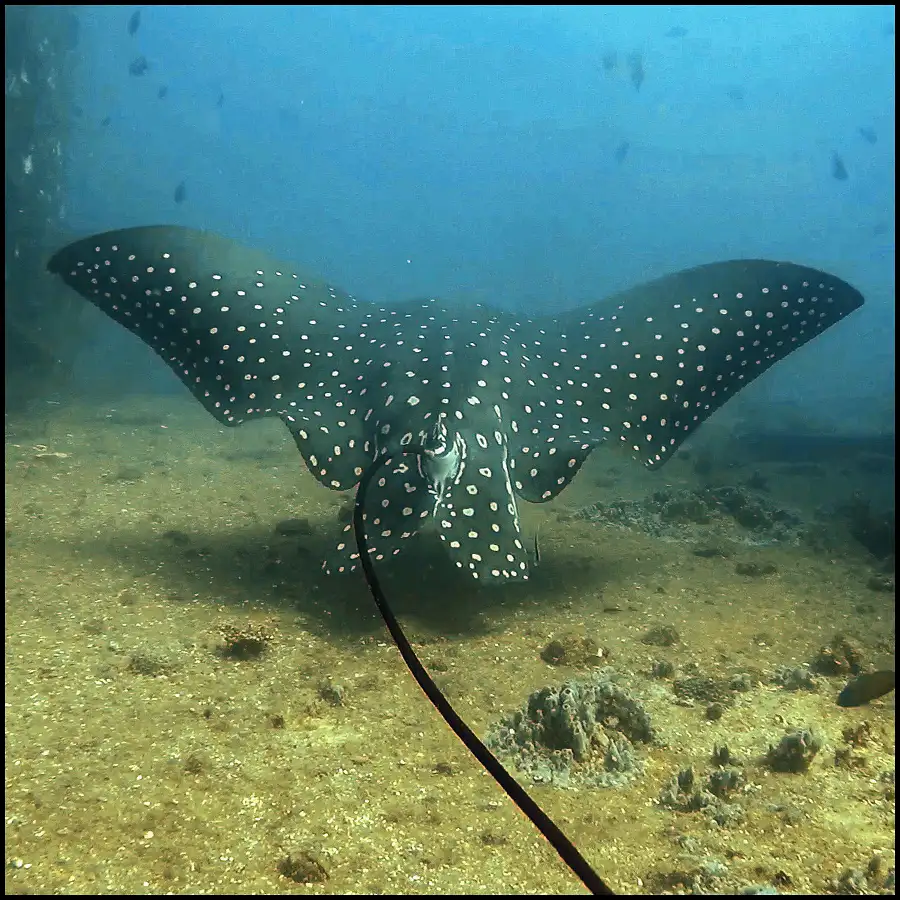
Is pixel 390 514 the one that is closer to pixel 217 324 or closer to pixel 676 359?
pixel 217 324

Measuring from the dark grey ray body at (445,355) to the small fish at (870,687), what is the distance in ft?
7.13

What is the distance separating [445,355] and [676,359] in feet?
6.75

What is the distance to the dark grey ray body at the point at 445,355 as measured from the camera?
486 cm

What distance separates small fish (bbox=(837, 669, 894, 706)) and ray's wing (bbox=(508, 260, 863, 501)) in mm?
2194

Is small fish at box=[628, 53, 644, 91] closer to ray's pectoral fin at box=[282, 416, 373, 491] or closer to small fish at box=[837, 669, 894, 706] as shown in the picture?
ray's pectoral fin at box=[282, 416, 373, 491]

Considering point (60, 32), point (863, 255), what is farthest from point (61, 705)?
point (863, 255)

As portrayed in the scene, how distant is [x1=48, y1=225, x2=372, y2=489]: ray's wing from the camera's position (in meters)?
5.35

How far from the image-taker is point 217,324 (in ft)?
18.1

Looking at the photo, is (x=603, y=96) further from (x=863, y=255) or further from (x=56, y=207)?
(x=56, y=207)

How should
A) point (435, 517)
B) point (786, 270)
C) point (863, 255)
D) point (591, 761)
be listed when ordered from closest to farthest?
point (591, 761) → point (435, 517) → point (786, 270) → point (863, 255)

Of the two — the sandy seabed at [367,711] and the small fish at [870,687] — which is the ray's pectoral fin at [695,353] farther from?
the small fish at [870,687]

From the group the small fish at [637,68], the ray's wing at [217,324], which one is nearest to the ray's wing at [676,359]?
the ray's wing at [217,324]

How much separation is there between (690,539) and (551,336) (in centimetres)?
290

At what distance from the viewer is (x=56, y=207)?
15.7 meters
